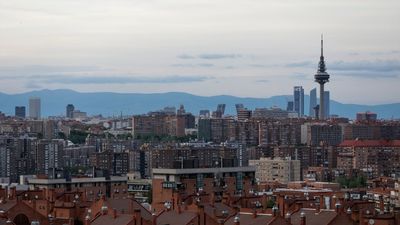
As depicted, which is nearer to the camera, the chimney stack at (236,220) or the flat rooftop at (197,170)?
the chimney stack at (236,220)

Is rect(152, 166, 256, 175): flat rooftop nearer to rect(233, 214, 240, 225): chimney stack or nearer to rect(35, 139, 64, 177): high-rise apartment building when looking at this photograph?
rect(233, 214, 240, 225): chimney stack

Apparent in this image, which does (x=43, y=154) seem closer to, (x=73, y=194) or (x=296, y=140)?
(x=296, y=140)

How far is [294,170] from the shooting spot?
108875 mm

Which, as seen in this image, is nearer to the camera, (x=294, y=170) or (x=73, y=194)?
(x=73, y=194)

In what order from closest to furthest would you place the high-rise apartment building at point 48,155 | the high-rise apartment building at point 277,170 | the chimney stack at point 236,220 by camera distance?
the chimney stack at point 236,220 → the high-rise apartment building at point 277,170 → the high-rise apartment building at point 48,155

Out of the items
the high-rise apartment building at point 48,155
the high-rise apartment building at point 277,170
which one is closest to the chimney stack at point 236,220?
the high-rise apartment building at point 277,170

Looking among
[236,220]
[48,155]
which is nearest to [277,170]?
[48,155]

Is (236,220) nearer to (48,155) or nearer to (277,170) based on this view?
(277,170)

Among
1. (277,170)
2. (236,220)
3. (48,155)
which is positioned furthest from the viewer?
(48,155)

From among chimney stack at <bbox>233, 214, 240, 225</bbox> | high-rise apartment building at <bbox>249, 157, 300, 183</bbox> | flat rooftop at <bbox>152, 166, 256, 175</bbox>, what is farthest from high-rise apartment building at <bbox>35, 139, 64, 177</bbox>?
chimney stack at <bbox>233, 214, 240, 225</bbox>

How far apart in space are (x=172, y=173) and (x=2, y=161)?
44721 millimetres

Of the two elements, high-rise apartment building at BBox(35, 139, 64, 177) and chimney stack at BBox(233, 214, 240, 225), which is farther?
high-rise apartment building at BBox(35, 139, 64, 177)

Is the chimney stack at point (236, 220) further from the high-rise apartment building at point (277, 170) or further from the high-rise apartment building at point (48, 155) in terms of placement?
the high-rise apartment building at point (48, 155)

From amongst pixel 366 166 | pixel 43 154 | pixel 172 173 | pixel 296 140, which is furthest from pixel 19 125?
pixel 172 173
